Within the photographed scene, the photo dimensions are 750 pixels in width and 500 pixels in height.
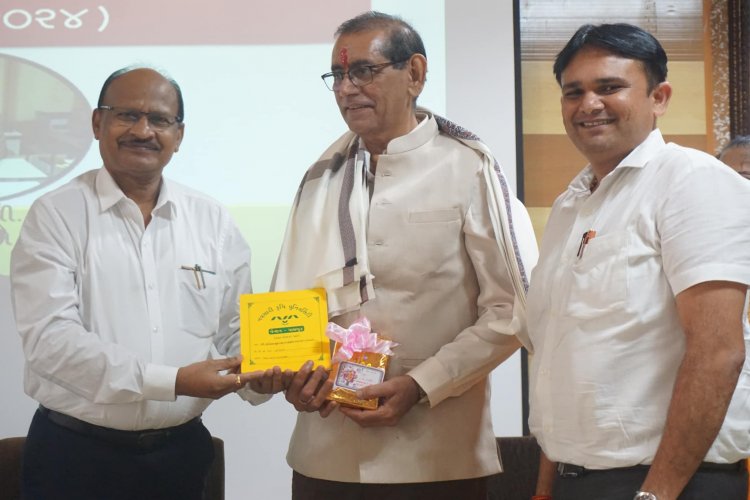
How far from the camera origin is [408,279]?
232 centimetres

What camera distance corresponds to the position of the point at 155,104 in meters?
2.55

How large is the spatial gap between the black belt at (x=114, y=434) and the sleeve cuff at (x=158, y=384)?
0.51 ft

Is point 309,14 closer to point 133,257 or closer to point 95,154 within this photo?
point 95,154

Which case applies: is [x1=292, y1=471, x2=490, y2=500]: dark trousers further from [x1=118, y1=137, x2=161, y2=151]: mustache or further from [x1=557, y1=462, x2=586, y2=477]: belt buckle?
[x1=118, y1=137, x2=161, y2=151]: mustache

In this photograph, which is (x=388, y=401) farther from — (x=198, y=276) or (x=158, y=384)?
(x=198, y=276)

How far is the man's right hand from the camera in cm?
220

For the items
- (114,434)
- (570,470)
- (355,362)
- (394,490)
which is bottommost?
(394,490)

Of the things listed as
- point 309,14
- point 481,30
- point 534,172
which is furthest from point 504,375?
point 309,14

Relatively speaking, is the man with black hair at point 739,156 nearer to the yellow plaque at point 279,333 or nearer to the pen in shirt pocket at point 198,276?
the yellow plaque at point 279,333

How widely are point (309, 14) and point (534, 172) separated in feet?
4.11

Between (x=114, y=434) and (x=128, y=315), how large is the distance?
0.33m

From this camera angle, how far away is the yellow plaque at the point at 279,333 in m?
2.25

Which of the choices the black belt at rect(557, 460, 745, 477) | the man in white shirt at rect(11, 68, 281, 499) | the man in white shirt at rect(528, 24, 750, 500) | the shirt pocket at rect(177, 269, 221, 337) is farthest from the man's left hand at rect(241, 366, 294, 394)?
the black belt at rect(557, 460, 745, 477)

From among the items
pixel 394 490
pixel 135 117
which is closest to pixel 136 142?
pixel 135 117
